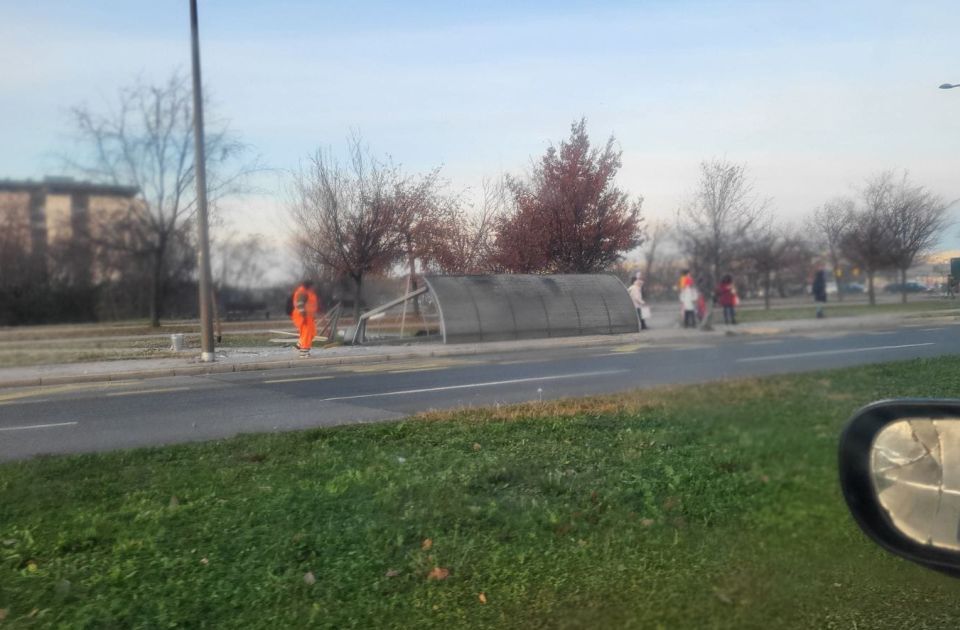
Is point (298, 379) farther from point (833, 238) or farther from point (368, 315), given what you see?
point (833, 238)

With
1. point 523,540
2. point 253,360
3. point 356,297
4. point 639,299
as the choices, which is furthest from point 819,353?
point 356,297

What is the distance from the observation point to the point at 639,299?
9.85m

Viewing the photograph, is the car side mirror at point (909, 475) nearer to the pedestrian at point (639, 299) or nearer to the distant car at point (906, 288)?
the distant car at point (906, 288)

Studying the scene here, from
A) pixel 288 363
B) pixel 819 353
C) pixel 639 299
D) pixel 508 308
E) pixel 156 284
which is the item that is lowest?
pixel 288 363

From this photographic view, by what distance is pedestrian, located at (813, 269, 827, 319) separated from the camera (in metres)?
4.15

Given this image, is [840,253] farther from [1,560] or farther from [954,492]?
[1,560]

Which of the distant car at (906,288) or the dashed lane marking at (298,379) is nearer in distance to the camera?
the distant car at (906,288)

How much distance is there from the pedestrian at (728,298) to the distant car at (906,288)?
75cm

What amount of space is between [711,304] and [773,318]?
547 mm

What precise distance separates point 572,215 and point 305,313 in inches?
289

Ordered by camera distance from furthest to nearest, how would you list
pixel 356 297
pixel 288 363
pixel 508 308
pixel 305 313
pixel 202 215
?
pixel 356 297
pixel 508 308
pixel 288 363
pixel 305 313
pixel 202 215

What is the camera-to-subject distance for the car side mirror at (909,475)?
2.53 m

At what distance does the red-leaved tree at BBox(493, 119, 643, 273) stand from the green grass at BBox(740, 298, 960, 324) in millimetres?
2839

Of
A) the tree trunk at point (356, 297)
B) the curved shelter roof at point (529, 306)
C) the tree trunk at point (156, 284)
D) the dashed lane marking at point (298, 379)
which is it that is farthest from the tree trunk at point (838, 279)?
the tree trunk at point (356, 297)
